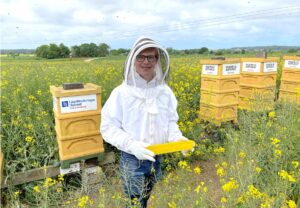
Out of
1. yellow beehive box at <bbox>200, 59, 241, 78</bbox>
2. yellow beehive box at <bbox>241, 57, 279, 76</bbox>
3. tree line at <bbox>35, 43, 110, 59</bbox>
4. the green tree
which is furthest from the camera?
the green tree

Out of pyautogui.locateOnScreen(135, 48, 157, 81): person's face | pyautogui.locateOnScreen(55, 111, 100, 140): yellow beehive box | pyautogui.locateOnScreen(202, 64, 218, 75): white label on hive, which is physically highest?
pyautogui.locateOnScreen(135, 48, 157, 81): person's face

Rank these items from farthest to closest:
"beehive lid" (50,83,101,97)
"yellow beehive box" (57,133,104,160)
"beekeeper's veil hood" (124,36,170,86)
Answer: "yellow beehive box" (57,133,104,160) → "beehive lid" (50,83,101,97) → "beekeeper's veil hood" (124,36,170,86)

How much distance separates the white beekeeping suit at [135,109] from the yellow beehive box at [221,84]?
9.33ft

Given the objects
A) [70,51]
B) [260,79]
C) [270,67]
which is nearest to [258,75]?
[260,79]

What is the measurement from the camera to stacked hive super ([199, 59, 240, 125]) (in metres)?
4.94

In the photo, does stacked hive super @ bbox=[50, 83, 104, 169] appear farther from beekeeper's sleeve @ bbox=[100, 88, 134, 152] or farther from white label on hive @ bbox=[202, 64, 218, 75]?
white label on hive @ bbox=[202, 64, 218, 75]

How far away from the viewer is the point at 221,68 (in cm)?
488

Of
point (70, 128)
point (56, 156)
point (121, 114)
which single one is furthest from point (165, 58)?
point (56, 156)

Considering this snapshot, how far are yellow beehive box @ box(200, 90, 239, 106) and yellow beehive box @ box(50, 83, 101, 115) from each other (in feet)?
8.51

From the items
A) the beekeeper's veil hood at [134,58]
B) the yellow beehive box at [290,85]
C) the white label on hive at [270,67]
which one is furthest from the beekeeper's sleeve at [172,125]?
the yellow beehive box at [290,85]

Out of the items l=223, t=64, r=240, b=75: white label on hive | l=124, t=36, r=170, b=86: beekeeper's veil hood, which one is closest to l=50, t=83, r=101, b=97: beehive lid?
l=124, t=36, r=170, b=86: beekeeper's veil hood

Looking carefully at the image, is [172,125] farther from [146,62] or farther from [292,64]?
[292,64]

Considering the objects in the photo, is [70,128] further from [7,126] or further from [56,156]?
[7,126]

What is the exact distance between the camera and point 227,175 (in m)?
2.25
